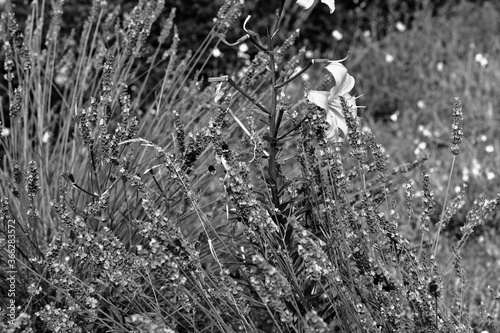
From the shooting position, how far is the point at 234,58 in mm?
5102

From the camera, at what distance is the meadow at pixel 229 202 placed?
1.69m

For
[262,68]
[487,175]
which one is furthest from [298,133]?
[487,175]

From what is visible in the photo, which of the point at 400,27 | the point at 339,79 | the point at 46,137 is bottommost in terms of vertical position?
the point at 400,27

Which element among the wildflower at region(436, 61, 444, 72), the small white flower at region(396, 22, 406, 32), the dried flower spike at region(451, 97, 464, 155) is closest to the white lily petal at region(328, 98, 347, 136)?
the dried flower spike at region(451, 97, 464, 155)

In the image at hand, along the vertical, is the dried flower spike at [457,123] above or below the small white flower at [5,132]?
above

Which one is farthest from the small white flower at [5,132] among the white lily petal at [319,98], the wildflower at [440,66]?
the wildflower at [440,66]

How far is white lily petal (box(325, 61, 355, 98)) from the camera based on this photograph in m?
1.85

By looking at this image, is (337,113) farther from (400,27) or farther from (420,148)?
(400,27)

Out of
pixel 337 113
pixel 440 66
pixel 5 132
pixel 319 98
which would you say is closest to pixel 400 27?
pixel 440 66

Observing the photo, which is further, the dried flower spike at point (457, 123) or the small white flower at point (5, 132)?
the small white flower at point (5, 132)

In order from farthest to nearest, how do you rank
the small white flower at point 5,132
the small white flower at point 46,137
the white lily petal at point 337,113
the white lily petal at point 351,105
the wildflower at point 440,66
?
the wildflower at point 440,66 < the small white flower at point 46,137 < the small white flower at point 5,132 < the white lily petal at point 337,113 < the white lily petal at point 351,105

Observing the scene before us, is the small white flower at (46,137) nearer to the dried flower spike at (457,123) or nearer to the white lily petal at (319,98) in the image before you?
the white lily petal at (319,98)

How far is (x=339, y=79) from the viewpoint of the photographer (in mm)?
1852

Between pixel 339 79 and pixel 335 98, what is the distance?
91 millimetres
